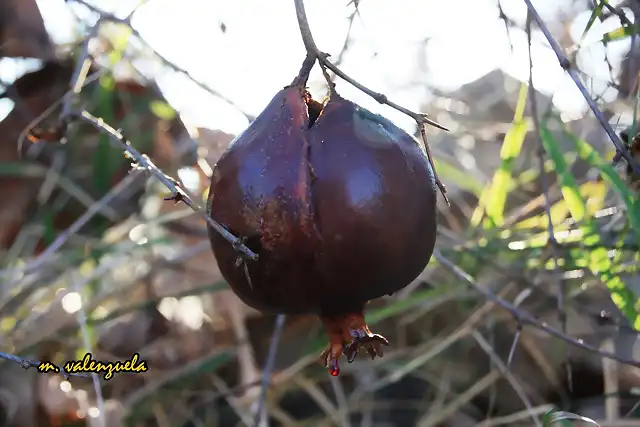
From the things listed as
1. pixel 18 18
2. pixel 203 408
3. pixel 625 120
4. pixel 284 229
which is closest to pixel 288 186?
pixel 284 229

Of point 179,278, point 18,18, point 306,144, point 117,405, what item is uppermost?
point 18,18

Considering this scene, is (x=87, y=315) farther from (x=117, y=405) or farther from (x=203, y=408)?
(x=203, y=408)

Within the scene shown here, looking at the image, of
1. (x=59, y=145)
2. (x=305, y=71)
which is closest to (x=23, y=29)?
(x=59, y=145)

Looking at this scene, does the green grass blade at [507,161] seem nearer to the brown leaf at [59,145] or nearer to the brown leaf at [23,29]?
the brown leaf at [59,145]

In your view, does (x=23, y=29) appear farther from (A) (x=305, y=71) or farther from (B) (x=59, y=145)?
(A) (x=305, y=71)

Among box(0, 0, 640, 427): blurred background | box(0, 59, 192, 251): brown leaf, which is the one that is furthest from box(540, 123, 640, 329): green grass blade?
box(0, 59, 192, 251): brown leaf

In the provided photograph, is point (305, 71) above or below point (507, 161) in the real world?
below

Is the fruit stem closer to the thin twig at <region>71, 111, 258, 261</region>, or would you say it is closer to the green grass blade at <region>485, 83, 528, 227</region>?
the thin twig at <region>71, 111, 258, 261</region>
